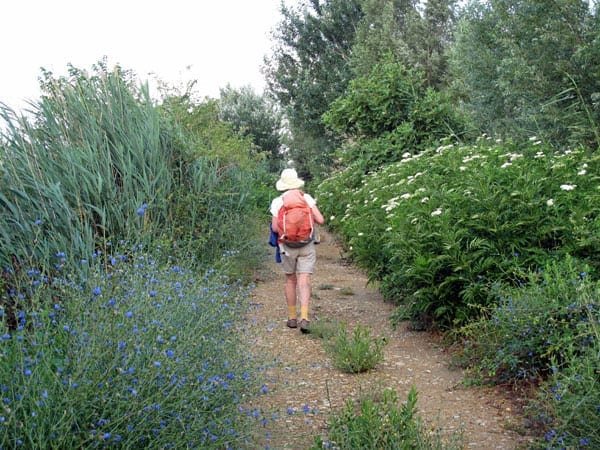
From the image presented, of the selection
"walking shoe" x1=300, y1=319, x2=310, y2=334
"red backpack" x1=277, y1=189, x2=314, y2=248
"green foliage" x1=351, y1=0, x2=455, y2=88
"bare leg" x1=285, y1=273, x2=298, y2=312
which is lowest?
"walking shoe" x1=300, y1=319, x2=310, y2=334

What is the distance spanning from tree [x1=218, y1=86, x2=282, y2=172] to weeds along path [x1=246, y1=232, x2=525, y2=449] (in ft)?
78.2

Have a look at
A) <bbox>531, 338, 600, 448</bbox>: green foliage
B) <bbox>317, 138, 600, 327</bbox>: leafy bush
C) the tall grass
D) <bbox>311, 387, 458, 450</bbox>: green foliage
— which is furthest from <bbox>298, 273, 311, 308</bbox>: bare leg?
<bbox>531, 338, 600, 448</bbox>: green foliage

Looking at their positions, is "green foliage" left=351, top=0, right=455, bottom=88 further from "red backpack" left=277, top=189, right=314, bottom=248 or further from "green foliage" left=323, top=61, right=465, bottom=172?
"red backpack" left=277, top=189, right=314, bottom=248

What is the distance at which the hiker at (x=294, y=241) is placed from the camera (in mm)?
6809

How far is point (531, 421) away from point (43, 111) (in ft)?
17.5

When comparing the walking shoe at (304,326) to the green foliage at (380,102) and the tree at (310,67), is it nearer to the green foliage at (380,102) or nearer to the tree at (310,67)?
the green foliage at (380,102)

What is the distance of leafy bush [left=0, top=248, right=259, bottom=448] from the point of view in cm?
290

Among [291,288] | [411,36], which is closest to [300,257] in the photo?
[291,288]

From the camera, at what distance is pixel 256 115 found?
31609mm

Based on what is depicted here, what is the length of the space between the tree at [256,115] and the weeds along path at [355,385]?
23.8 metres

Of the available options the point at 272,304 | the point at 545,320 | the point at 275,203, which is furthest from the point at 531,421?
the point at 272,304

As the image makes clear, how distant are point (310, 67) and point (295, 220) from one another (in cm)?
2595

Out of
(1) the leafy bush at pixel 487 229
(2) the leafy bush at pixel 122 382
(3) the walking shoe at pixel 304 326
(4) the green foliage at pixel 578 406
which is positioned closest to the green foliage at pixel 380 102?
(1) the leafy bush at pixel 487 229

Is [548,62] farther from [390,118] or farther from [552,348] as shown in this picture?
[552,348]
